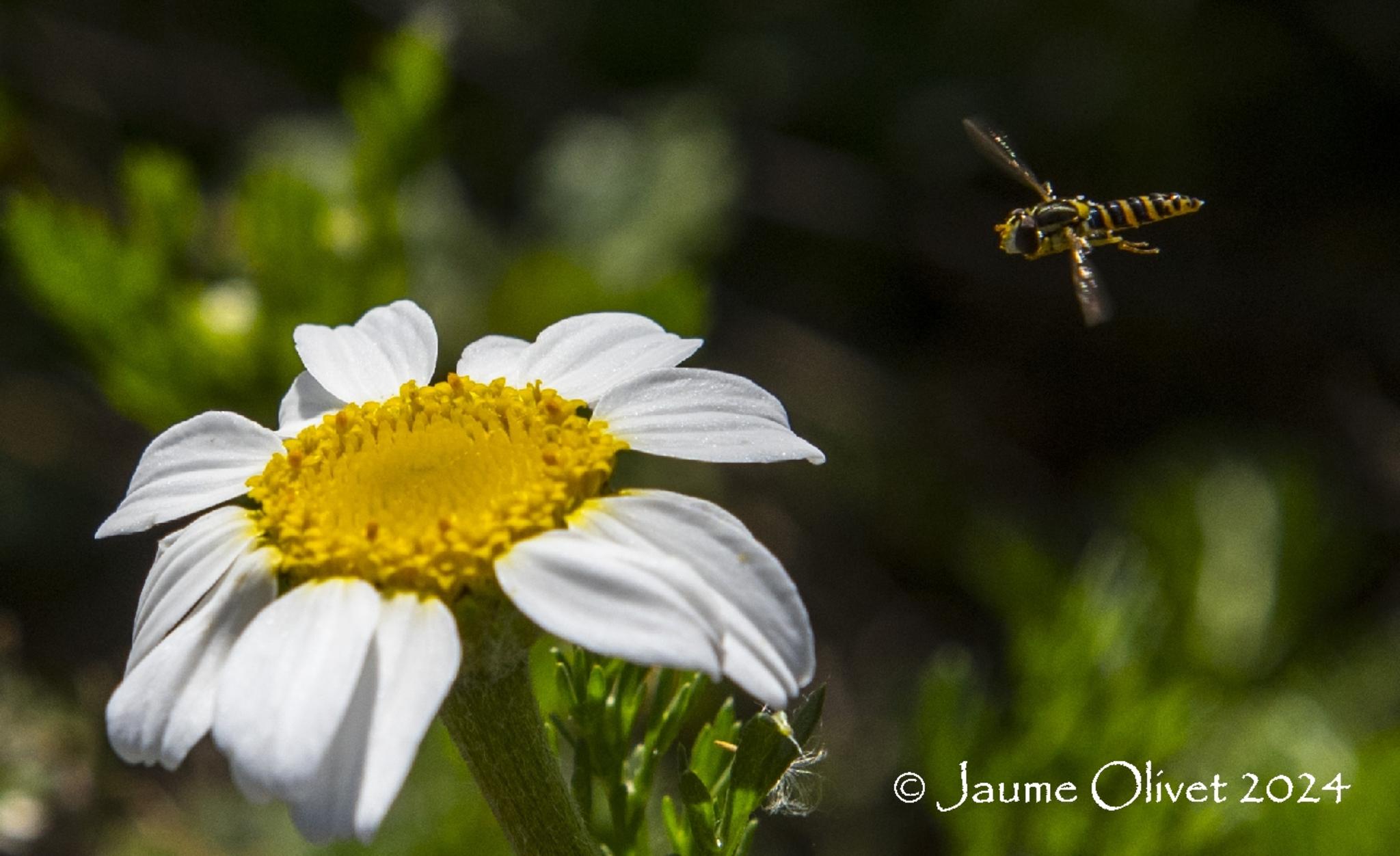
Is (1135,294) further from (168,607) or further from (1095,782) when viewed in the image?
(168,607)

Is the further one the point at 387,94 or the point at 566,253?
the point at 566,253

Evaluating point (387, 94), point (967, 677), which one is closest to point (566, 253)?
point (387, 94)

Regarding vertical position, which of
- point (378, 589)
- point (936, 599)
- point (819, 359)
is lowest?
point (936, 599)

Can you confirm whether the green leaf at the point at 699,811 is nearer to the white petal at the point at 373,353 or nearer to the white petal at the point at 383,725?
the white petal at the point at 383,725

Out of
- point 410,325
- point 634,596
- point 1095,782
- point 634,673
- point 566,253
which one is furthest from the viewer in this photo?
point 566,253

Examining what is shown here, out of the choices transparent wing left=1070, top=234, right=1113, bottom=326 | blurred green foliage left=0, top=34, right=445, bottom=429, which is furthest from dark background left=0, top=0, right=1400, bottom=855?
transparent wing left=1070, top=234, right=1113, bottom=326

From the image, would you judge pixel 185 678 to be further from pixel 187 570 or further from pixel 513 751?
pixel 513 751

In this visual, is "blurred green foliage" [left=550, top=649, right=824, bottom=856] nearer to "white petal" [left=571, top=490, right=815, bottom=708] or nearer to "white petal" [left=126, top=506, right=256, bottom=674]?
"white petal" [left=571, top=490, right=815, bottom=708]
